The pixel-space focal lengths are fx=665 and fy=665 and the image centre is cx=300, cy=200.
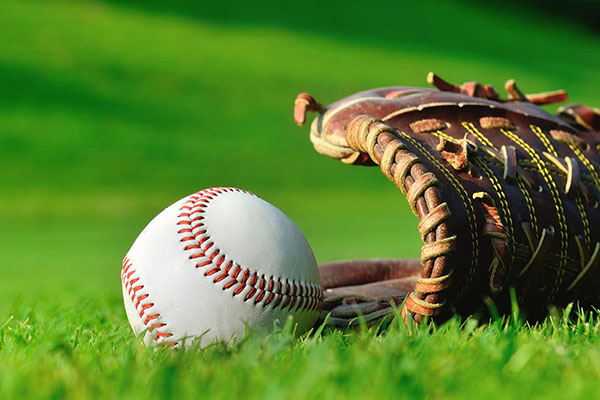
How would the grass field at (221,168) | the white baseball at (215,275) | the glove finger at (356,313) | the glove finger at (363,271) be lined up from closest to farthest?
the grass field at (221,168) → the white baseball at (215,275) → the glove finger at (356,313) → the glove finger at (363,271)

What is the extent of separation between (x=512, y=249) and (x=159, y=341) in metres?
0.98

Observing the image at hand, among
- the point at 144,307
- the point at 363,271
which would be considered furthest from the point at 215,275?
the point at 363,271

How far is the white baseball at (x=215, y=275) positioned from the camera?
1.63 meters

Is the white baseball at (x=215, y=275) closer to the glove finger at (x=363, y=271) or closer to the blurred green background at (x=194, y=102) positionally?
the glove finger at (x=363, y=271)

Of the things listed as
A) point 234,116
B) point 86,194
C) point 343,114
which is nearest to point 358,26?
point 234,116

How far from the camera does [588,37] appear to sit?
26094 millimetres

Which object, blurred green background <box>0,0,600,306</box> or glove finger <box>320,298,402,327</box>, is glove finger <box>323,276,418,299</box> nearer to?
glove finger <box>320,298,402,327</box>

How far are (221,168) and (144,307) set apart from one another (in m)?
10.0

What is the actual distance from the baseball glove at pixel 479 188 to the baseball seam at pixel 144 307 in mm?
518

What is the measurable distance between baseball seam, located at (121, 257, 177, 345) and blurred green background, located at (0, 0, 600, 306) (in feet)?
5.16

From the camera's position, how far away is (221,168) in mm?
11594

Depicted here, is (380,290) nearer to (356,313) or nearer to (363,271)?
(363,271)

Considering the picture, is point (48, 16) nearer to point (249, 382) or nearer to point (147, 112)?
point (147, 112)

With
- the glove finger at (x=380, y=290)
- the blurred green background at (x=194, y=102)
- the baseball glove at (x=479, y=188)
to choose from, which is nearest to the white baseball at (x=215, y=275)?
the baseball glove at (x=479, y=188)
